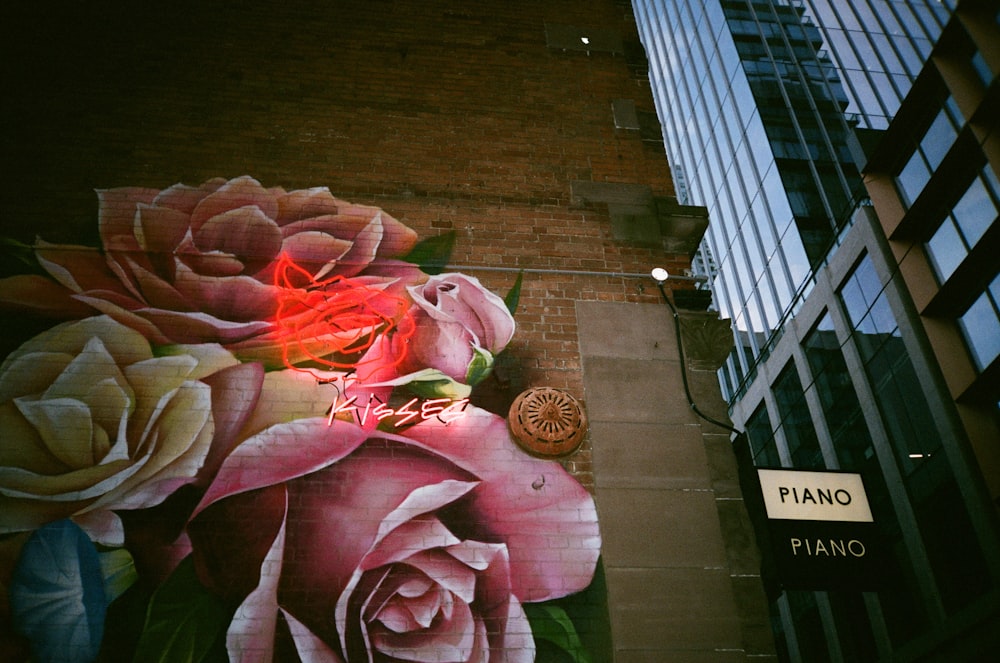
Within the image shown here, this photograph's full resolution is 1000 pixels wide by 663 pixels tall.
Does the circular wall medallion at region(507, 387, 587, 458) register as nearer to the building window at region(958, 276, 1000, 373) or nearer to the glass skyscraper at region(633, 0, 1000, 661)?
the glass skyscraper at region(633, 0, 1000, 661)

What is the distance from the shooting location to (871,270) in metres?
17.8

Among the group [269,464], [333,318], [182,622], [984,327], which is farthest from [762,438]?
[182,622]

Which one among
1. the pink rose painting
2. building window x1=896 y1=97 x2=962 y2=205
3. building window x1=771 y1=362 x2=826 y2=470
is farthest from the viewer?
building window x1=771 y1=362 x2=826 y2=470

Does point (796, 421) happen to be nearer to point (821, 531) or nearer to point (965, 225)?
point (965, 225)

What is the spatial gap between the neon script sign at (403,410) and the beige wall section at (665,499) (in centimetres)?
114

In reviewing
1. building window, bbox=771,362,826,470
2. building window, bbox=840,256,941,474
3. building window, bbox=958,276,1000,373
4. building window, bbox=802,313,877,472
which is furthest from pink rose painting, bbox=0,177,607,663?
building window, bbox=771,362,826,470

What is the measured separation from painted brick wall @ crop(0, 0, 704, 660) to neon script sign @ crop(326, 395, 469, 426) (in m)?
0.31

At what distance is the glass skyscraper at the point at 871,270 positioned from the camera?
13906 millimetres

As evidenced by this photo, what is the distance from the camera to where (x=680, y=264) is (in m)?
6.99

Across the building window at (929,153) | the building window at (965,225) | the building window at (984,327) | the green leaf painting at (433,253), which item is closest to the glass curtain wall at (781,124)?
the building window at (929,153)

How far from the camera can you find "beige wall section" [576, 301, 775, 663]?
16.3 feet

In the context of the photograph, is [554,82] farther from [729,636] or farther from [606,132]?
[729,636]

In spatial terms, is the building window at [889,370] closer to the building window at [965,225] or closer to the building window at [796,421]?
the building window at [965,225]

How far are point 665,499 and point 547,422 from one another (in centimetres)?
107
